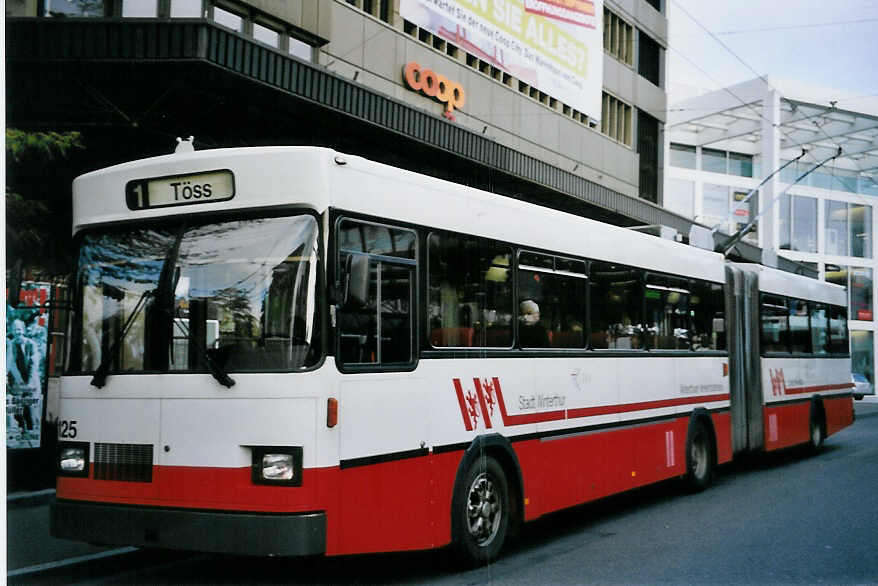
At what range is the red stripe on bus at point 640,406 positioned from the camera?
9578mm

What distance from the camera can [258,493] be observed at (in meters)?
6.21

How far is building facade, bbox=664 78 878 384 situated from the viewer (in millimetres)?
45500

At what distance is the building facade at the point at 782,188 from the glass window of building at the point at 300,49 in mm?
29736

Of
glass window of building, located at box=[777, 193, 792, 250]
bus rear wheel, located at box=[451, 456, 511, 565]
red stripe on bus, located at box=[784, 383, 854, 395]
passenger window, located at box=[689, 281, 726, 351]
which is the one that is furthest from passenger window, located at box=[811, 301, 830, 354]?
glass window of building, located at box=[777, 193, 792, 250]

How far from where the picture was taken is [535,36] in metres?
23.7

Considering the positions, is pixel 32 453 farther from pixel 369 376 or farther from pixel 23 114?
pixel 369 376

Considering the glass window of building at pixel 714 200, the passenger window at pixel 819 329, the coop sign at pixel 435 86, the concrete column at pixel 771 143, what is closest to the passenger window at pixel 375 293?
the passenger window at pixel 819 329

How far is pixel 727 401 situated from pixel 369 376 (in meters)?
8.16

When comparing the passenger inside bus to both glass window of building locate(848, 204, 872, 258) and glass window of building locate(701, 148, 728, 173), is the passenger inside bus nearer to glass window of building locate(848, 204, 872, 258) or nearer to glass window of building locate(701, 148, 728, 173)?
glass window of building locate(701, 148, 728, 173)

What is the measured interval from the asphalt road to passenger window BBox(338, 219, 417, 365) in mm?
1806

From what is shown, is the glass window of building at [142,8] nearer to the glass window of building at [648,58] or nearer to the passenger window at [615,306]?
the passenger window at [615,306]

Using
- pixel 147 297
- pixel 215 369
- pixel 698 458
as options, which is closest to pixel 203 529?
pixel 215 369

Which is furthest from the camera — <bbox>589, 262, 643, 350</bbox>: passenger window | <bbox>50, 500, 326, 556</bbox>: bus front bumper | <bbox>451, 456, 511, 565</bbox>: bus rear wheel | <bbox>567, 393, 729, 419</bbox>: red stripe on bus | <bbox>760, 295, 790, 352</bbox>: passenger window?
<bbox>760, 295, 790, 352</bbox>: passenger window

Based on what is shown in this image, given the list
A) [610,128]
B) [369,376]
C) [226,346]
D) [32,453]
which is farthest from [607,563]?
[610,128]
